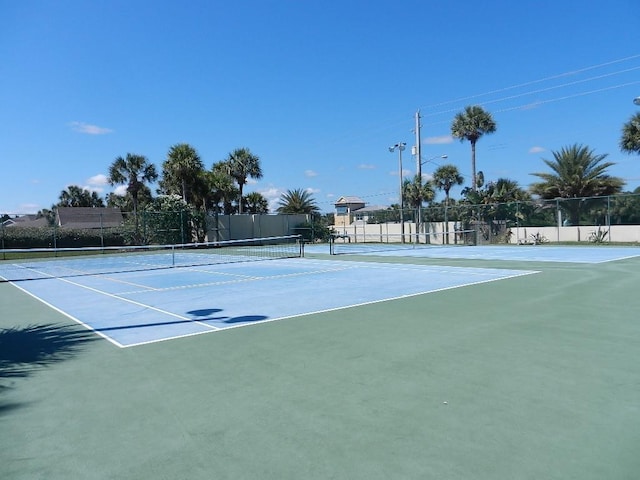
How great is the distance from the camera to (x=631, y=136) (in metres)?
36.2

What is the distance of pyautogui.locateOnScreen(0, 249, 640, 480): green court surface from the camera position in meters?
3.29

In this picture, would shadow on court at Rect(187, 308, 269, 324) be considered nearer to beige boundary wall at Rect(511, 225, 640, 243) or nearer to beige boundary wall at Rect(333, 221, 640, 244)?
beige boundary wall at Rect(333, 221, 640, 244)

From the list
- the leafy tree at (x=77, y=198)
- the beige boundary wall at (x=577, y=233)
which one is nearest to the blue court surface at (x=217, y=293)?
the beige boundary wall at (x=577, y=233)

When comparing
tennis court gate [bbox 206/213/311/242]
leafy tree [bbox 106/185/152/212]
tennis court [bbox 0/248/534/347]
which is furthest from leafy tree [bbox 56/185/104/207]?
tennis court [bbox 0/248/534/347]

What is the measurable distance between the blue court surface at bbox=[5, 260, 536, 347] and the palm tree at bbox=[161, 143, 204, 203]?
929 inches

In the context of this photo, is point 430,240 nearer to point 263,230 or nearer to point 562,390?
point 263,230

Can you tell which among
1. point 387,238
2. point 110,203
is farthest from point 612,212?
point 110,203

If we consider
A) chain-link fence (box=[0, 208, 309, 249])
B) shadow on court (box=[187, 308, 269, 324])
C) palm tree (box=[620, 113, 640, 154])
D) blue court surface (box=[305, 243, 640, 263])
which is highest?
palm tree (box=[620, 113, 640, 154])

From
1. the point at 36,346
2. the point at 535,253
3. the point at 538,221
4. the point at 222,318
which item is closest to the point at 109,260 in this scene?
the point at 222,318

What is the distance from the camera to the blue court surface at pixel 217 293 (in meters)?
8.27

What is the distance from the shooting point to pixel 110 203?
243 ft

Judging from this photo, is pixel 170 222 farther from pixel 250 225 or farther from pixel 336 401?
pixel 336 401

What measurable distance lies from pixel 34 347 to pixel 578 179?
39828mm

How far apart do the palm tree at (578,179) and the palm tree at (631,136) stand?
160 centimetres
